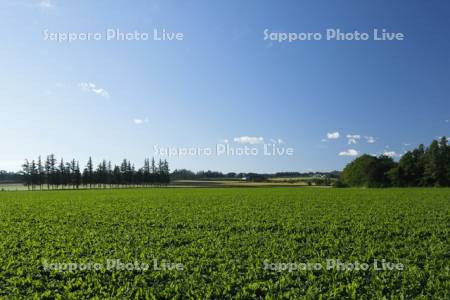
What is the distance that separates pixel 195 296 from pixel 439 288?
25.4 ft

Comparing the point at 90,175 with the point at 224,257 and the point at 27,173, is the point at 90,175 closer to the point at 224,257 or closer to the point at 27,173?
the point at 27,173

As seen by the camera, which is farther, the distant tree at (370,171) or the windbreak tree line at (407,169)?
the distant tree at (370,171)

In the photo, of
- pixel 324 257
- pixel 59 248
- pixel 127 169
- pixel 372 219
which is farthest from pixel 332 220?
pixel 127 169

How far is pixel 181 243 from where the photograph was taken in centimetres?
2022

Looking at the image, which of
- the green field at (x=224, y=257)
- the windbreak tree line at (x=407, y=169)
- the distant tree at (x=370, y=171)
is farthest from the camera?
the distant tree at (x=370, y=171)

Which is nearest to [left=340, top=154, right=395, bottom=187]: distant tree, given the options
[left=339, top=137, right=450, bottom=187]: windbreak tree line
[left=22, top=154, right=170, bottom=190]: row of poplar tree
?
[left=339, top=137, right=450, bottom=187]: windbreak tree line

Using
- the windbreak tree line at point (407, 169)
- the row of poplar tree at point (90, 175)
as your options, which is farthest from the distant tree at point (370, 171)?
the row of poplar tree at point (90, 175)

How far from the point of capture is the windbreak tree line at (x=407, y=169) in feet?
395

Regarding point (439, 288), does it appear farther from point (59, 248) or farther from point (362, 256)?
point (59, 248)

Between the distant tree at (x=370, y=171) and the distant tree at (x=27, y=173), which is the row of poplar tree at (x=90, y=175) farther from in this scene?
the distant tree at (x=370, y=171)

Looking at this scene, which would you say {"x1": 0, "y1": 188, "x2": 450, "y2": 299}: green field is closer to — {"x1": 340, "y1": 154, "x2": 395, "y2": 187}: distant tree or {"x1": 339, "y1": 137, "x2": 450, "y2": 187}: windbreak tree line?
{"x1": 339, "y1": 137, "x2": 450, "y2": 187}: windbreak tree line

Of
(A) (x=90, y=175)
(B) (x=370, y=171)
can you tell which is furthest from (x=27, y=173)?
(B) (x=370, y=171)

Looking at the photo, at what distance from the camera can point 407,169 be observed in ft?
413

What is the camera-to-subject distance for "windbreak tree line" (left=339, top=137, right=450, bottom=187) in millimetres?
120500
